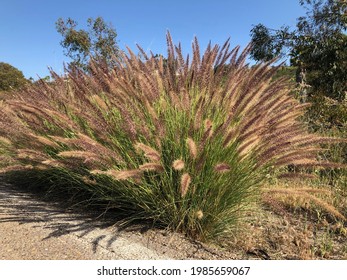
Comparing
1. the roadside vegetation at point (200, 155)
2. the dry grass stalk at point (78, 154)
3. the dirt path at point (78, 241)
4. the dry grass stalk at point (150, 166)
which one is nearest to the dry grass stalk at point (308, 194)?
the roadside vegetation at point (200, 155)

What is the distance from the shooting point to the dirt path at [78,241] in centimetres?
214

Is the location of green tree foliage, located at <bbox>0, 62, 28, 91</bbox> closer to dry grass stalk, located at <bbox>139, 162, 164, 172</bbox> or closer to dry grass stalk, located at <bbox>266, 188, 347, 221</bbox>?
dry grass stalk, located at <bbox>139, 162, 164, 172</bbox>

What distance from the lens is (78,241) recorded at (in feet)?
7.47

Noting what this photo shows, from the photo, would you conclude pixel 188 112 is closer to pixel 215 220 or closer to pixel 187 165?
pixel 187 165

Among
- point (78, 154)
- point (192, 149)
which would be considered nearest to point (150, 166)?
point (192, 149)

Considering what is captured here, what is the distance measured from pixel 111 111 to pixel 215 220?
4.10 feet

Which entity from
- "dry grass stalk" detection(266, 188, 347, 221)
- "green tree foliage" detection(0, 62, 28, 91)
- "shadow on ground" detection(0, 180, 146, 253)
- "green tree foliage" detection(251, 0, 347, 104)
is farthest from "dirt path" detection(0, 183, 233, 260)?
"green tree foliage" detection(0, 62, 28, 91)

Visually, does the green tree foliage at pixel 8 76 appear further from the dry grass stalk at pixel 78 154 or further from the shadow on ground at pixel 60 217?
the dry grass stalk at pixel 78 154

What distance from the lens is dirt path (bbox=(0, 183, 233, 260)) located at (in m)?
2.14

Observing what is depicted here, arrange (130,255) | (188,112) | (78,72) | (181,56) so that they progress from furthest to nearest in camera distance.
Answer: (78,72)
(181,56)
(188,112)
(130,255)

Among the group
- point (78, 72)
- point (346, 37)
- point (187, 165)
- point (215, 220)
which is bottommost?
point (215, 220)

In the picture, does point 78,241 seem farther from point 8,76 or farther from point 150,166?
point 8,76

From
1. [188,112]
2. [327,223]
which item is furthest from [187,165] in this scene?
[327,223]

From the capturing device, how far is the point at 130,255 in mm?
2148
